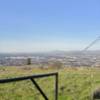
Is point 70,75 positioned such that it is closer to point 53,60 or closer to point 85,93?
point 85,93

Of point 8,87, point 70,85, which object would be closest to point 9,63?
point 70,85

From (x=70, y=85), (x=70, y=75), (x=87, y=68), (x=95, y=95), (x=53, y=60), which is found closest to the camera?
(x=95, y=95)

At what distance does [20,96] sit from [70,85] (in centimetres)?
332

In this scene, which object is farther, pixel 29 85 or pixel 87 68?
pixel 87 68

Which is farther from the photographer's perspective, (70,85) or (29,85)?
(70,85)

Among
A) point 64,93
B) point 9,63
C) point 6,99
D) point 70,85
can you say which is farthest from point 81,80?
point 9,63

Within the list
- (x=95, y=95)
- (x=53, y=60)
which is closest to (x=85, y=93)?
(x=95, y=95)

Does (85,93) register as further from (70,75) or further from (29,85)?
(70,75)

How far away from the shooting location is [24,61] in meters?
31.0

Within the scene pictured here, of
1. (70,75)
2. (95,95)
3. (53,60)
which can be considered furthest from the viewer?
(53,60)

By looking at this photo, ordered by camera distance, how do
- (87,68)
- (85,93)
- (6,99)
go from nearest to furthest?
(6,99), (85,93), (87,68)

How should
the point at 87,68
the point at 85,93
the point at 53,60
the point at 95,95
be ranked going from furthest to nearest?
the point at 53,60, the point at 87,68, the point at 85,93, the point at 95,95

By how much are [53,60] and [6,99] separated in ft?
45.9

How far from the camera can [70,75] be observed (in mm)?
18797
